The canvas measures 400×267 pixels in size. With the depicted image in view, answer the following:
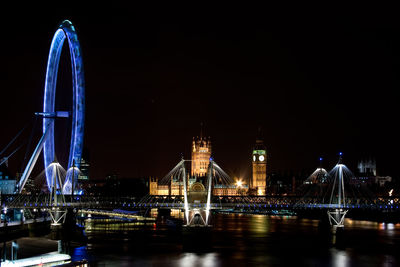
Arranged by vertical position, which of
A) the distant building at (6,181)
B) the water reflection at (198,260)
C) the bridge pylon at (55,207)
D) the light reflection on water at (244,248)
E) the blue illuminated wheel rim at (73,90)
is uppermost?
the blue illuminated wheel rim at (73,90)

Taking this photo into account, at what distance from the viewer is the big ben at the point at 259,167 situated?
149 m

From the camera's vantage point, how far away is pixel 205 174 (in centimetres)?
15025

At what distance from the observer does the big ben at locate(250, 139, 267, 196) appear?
14912 cm

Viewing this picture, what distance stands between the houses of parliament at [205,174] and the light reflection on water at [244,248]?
241 ft

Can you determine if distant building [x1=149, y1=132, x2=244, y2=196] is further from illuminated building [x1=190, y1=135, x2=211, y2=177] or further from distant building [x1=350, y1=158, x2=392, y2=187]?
distant building [x1=350, y1=158, x2=392, y2=187]

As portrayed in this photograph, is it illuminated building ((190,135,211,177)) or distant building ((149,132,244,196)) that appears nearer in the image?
distant building ((149,132,244,196))

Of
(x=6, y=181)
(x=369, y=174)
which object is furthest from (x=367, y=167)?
(x=6, y=181)

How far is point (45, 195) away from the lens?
66.5 meters

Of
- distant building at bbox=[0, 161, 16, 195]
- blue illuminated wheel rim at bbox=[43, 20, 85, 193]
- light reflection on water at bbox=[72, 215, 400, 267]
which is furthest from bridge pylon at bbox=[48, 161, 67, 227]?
distant building at bbox=[0, 161, 16, 195]

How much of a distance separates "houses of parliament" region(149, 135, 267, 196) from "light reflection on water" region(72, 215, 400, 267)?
2891 inches

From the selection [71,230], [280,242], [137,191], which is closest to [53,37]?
[71,230]

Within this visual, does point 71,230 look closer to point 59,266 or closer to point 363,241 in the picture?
point 59,266

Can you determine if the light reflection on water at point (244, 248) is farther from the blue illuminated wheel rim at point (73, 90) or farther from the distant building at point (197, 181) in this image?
the distant building at point (197, 181)

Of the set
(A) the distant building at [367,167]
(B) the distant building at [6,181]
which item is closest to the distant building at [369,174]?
(A) the distant building at [367,167]
